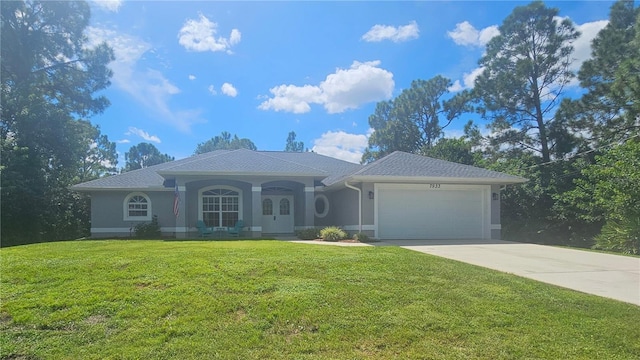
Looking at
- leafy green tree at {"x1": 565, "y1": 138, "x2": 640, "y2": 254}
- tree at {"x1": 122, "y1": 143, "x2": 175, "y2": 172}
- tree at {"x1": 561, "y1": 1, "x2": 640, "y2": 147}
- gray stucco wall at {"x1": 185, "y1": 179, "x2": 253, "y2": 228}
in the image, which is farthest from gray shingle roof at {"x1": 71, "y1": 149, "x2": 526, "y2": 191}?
tree at {"x1": 122, "y1": 143, "x2": 175, "y2": 172}

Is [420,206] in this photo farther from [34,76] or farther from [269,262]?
[34,76]

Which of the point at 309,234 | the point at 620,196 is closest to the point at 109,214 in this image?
the point at 309,234

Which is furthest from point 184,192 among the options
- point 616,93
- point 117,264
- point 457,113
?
point 457,113

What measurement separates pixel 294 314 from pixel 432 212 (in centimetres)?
1272

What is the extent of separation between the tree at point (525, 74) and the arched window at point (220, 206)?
1915cm

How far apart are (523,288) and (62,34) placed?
32041mm

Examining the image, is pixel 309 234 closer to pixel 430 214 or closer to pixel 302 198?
pixel 302 198

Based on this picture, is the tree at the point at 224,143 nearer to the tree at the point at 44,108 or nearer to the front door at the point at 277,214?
the tree at the point at 44,108

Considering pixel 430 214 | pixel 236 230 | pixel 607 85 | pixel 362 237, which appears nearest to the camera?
pixel 362 237

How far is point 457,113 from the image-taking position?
38.2 metres

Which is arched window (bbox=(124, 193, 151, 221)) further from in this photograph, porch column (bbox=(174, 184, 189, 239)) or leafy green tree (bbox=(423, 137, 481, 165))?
leafy green tree (bbox=(423, 137, 481, 165))

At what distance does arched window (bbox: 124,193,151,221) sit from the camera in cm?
1894

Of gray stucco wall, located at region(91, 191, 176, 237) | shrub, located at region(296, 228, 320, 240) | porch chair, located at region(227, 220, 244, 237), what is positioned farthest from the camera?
gray stucco wall, located at region(91, 191, 176, 237)

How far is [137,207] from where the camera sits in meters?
19.1
